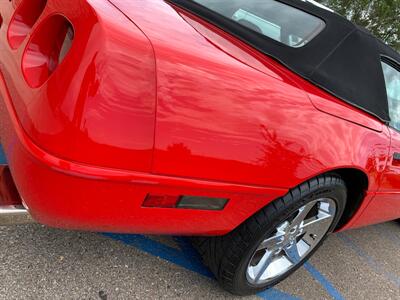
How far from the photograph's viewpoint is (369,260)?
304cm

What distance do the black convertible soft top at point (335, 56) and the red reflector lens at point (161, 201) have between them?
34.0 inches

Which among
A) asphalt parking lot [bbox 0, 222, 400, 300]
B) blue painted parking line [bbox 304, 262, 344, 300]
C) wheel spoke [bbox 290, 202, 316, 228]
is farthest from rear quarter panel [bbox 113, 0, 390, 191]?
blue painted parking line [bbox 304, 262, 344, 300]

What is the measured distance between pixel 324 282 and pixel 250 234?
1.14 metres

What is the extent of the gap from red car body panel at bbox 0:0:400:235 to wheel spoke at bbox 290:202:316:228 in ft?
1.00

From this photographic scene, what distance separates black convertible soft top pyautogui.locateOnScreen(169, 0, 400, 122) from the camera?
68.9 inches

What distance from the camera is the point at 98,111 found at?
1120 mm

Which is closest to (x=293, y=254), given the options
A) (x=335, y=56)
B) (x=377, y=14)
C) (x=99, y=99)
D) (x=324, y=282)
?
(x=324, y=282)

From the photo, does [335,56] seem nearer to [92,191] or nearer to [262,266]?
[262,266]

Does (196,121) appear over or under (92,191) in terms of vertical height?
over

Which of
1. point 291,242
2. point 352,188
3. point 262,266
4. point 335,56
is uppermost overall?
point 335,56

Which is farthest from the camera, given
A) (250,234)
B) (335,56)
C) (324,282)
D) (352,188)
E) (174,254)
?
(324,282)

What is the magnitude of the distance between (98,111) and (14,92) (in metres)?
0.45

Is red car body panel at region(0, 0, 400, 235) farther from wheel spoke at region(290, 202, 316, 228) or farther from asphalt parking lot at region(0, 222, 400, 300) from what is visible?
asphalt parking lot at region(0, 222, 400, 300)

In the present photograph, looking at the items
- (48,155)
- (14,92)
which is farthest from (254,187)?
(14,92)
